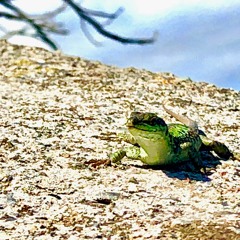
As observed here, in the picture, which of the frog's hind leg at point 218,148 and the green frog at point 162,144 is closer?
the green frog at point 162,144

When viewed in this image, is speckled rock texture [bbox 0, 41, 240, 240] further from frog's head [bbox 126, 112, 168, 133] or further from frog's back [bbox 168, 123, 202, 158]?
frog's head [bbox 126, 112, 168, 133]

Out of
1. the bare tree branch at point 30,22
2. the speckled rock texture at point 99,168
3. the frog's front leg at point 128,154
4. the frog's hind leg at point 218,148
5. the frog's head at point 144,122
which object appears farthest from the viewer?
the bare tree branch at point 30,22

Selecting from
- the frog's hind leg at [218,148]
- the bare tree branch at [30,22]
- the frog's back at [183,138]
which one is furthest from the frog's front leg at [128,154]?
the bare tree branch at [30,22]

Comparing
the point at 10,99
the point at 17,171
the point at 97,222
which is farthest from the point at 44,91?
the point at 97,222

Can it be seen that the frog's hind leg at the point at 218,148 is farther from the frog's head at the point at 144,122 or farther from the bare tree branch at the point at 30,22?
the bare tree branch at the point at 30,22

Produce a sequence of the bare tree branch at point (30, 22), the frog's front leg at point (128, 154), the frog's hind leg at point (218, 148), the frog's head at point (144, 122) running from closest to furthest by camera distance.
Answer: the frog's head at point (144, 122)
the frog's front leg at point (128, 154)
the frog's hind leg at point (218, 148)
the bare tree branch at point (30, 22)

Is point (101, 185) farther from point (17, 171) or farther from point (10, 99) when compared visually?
point (10, 99)
